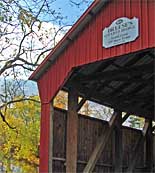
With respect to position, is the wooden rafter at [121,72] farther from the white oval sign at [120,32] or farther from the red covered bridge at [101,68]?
the white oval sign at [120,32]

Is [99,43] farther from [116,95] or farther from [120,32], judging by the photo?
[116,95]

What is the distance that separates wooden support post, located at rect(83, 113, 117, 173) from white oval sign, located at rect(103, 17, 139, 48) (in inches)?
132

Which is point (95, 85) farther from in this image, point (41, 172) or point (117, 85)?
point (41, 172)

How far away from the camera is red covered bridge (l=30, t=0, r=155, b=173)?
6.67m

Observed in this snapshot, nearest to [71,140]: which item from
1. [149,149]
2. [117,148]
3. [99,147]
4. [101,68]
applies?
[99,147]

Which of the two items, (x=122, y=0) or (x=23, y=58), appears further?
Result: (x=23, y=58)

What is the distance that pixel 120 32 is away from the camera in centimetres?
684

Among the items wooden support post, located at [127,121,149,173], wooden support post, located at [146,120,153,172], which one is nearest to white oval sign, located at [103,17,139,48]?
wooden support post, located at [127,121,149,173]

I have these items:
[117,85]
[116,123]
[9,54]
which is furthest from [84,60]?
[9,54]

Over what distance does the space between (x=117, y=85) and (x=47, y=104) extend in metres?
2.55

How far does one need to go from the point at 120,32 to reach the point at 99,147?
12.1 feet

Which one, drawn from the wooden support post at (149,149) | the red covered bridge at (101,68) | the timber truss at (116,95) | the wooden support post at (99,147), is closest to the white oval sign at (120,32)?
the red covered bridge at (101,68)

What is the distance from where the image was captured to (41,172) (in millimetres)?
7980

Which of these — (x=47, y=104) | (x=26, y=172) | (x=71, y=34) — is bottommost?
(x=26, y=172)
